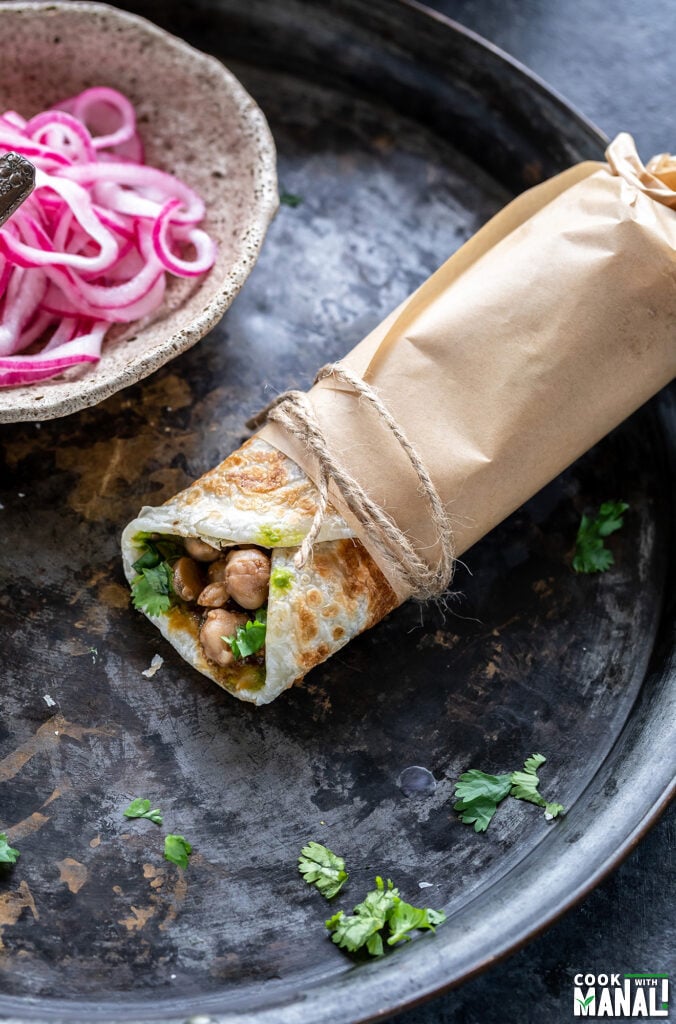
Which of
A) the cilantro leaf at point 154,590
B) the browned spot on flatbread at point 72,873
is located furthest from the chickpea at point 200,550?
the browned spot on flatbread at point 72,873

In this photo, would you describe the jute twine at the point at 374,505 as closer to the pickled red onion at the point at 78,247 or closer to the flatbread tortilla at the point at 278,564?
the flatbread tortilla at the point at 278,564

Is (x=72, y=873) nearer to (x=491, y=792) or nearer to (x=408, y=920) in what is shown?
(x=408, y=920)

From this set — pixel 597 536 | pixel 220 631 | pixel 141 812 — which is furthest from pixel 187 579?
pixel 597 536

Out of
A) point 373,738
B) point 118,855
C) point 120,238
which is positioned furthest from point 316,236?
point 118,855

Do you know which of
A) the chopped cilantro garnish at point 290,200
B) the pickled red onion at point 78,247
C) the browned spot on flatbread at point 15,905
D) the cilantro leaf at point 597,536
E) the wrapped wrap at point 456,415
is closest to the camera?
the browned spot on flatbread at point 15,905

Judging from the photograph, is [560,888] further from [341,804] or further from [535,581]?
[535,581]
